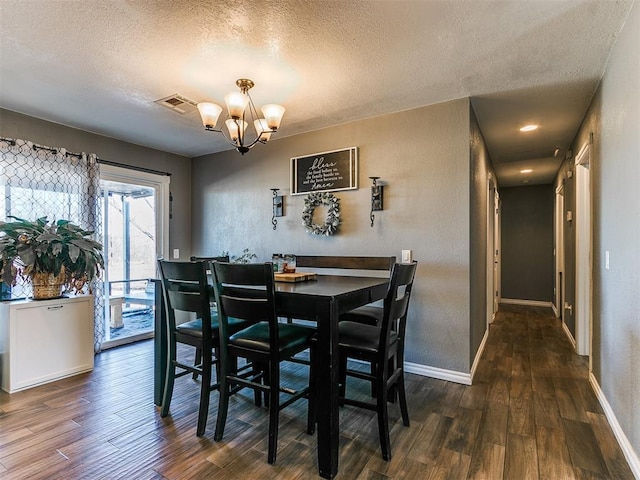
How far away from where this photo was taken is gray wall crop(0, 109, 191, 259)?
3156 millimetres

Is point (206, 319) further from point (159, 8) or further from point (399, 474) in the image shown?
point (159, 8)

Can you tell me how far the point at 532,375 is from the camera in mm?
2951

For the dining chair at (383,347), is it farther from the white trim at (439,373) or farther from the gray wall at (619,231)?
the gray wall at (619,231)

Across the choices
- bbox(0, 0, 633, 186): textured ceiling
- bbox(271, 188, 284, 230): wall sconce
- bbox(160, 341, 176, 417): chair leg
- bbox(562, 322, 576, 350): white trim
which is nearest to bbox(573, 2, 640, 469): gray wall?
bbox(0, 0, 633, 186): textured ceiling

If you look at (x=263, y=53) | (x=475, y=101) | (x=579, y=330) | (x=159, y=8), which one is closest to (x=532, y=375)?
(x=579, y=330)

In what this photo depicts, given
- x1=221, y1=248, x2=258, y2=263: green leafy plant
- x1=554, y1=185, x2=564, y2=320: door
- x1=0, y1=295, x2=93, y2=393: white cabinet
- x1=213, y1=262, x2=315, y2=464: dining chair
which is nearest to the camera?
x1=213, y1=262, x2=315, y2=464: dining chair

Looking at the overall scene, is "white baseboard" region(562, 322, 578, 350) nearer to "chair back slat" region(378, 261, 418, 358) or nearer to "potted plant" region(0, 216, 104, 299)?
"chair back slat" region(378, 261, 418, 358)

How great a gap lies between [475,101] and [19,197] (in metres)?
4.14

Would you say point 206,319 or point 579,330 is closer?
point 206,319

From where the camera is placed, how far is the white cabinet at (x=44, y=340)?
266 cm

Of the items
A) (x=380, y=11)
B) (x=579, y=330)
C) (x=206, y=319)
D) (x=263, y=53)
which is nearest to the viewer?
(x=380, y=11)

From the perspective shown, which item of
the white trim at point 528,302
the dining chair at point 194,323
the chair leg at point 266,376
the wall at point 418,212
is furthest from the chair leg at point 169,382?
the white trim at point 528,302

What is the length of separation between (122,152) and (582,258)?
5.17 m

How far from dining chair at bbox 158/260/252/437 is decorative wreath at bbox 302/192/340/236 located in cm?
151
